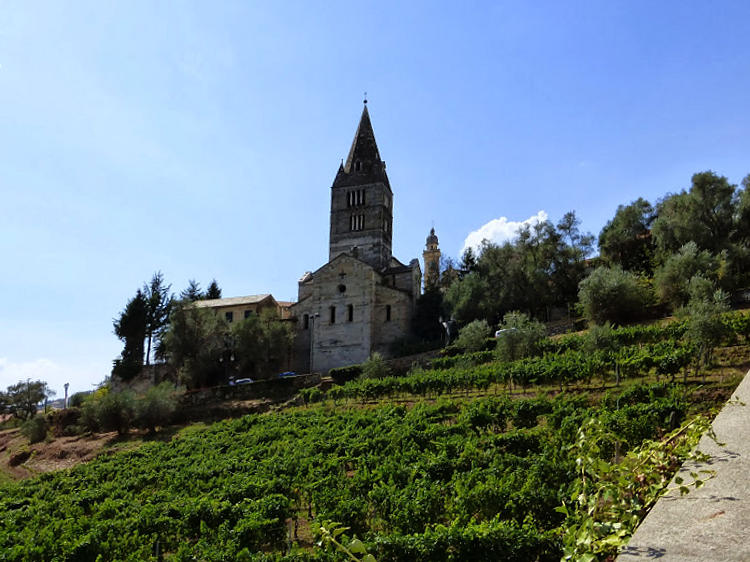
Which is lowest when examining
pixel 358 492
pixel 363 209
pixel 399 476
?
pixel 358 492

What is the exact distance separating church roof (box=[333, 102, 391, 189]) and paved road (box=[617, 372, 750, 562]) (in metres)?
51.6

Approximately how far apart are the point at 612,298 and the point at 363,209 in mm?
26737

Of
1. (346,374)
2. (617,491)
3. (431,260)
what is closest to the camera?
(617,491)

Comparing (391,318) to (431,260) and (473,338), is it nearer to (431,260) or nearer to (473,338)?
(473,338)

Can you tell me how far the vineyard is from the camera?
25.1 ft

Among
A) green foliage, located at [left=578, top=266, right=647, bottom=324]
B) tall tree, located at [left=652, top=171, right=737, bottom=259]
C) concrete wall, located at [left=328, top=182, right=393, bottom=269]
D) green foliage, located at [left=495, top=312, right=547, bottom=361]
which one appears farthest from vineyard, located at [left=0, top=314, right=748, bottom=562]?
concrete wall, located at [left=328, top=182, right=393, bottom=269]

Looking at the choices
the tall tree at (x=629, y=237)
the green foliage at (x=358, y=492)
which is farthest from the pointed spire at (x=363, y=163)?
the green foliage at (x=358, y=492)

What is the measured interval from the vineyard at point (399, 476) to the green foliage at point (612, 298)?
5962 millimetres

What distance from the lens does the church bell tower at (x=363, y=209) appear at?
52.2 metres

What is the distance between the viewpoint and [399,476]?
1263 cm

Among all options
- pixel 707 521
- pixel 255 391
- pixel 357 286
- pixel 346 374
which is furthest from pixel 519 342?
pixel 707 521

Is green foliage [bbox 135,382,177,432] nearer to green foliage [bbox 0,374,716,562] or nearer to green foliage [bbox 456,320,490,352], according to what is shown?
green foliage [bbox 0,374,716,562]

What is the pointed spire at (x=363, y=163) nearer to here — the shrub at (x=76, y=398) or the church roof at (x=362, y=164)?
the church roof at (x=362, y=164)

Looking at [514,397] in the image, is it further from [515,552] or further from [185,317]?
[185,317]
